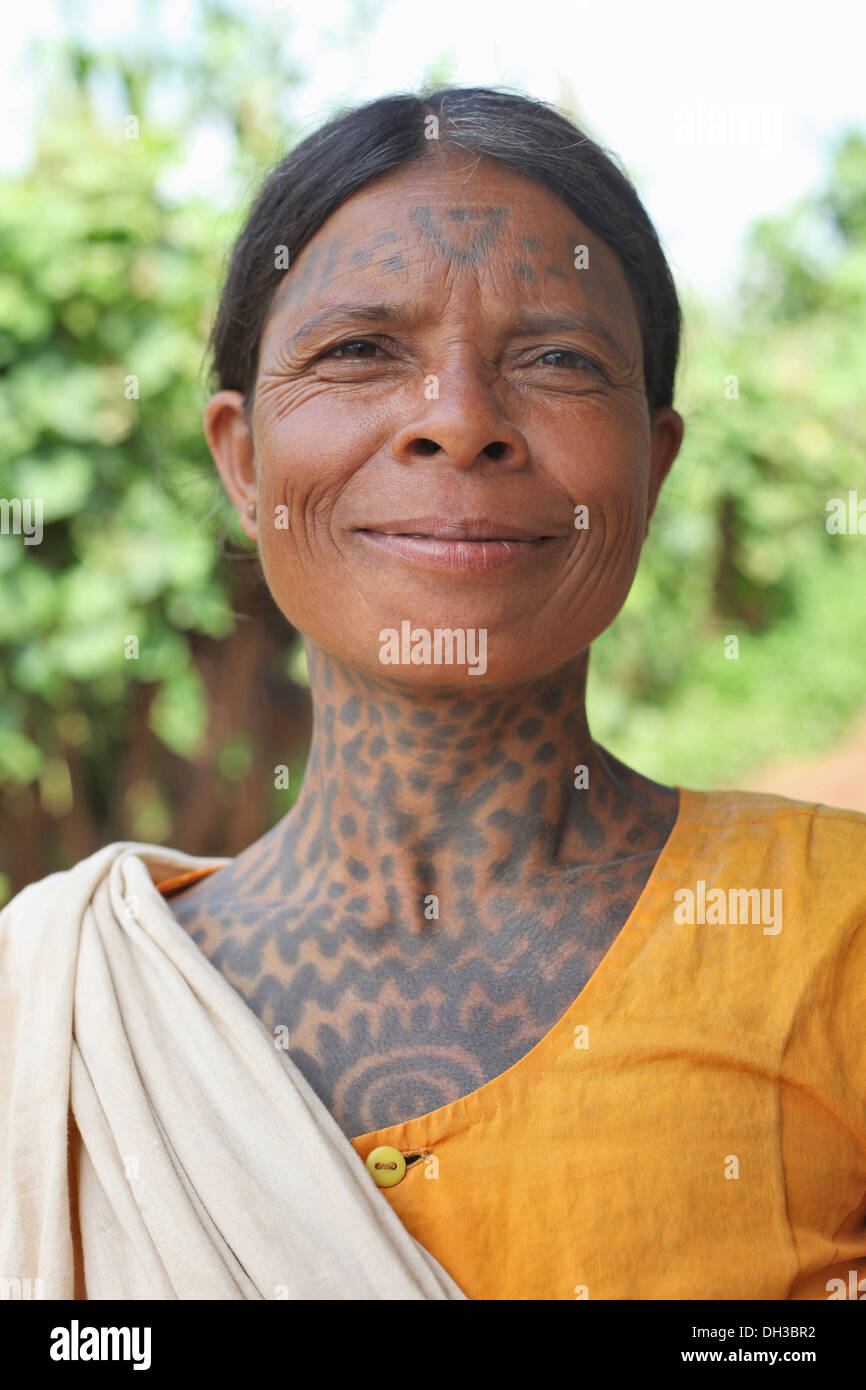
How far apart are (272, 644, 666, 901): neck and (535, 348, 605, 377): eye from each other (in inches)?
18.0

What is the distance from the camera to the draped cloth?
160 centimetres

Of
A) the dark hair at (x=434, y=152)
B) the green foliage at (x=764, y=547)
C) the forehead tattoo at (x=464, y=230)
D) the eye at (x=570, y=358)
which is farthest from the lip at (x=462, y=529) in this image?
the green foliage at (x=764, y=547)

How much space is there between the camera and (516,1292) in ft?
5.33

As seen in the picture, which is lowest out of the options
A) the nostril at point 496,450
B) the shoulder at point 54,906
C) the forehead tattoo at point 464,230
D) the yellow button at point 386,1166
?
the yellow button at point 386,1166

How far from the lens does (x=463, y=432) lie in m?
1.70

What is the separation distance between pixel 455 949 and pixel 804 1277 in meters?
0.64

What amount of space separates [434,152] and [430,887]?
3.70ft

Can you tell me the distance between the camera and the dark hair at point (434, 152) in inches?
75.9

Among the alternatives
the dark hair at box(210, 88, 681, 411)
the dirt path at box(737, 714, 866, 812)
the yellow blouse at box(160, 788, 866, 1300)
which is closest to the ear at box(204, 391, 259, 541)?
the dark hair at box(210, 88, 681, 411)

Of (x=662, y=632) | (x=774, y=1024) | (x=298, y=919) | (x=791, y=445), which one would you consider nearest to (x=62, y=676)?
(x=298, y=919)

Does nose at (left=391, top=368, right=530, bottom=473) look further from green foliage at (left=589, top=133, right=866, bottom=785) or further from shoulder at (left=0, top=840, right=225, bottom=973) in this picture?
green foliage at (left=589, top=133, right=866, bottom=785)

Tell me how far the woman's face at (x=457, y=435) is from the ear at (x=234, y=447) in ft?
0.81

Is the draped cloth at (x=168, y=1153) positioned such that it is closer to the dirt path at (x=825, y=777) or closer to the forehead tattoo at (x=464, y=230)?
the forehead tattoo at (x=464, y=230)
